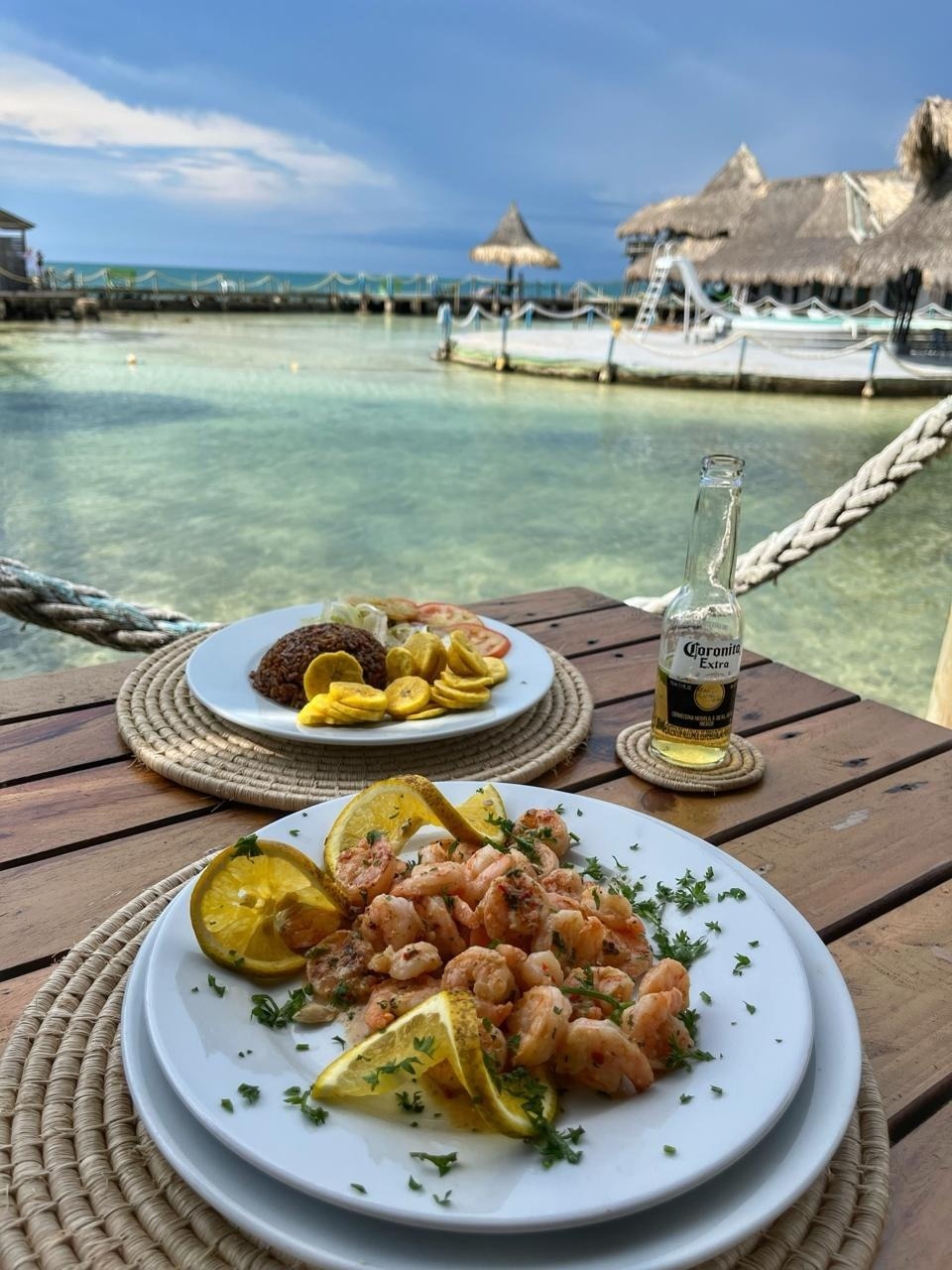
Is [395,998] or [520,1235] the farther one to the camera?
[395,998]

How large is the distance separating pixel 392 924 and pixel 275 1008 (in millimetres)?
105

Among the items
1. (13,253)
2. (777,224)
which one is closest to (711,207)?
(777,224)

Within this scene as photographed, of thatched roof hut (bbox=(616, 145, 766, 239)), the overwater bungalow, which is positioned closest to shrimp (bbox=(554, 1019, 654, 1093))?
the overwater bungalow

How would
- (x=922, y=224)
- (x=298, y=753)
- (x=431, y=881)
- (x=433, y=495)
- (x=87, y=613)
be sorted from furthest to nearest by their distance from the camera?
(x=922, y=224) → (x=433, y=495) → (x=87, y=613) → (x=298, y=753) → (x=431, y=881)

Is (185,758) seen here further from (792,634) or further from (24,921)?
Result: (792,634)

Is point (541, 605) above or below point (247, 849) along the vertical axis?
below

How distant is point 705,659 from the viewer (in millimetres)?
1089

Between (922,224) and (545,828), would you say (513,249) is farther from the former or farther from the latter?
(545,828)

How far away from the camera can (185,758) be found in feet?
3.78

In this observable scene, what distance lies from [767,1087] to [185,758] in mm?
809

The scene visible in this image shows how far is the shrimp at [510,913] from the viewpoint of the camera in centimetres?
70

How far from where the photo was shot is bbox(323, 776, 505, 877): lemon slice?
86 cm

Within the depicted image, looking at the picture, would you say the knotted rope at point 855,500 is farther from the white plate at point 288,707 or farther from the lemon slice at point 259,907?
the lemon slice at point 259,907

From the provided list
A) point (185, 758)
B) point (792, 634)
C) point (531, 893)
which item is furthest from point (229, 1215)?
point (792, 634)
